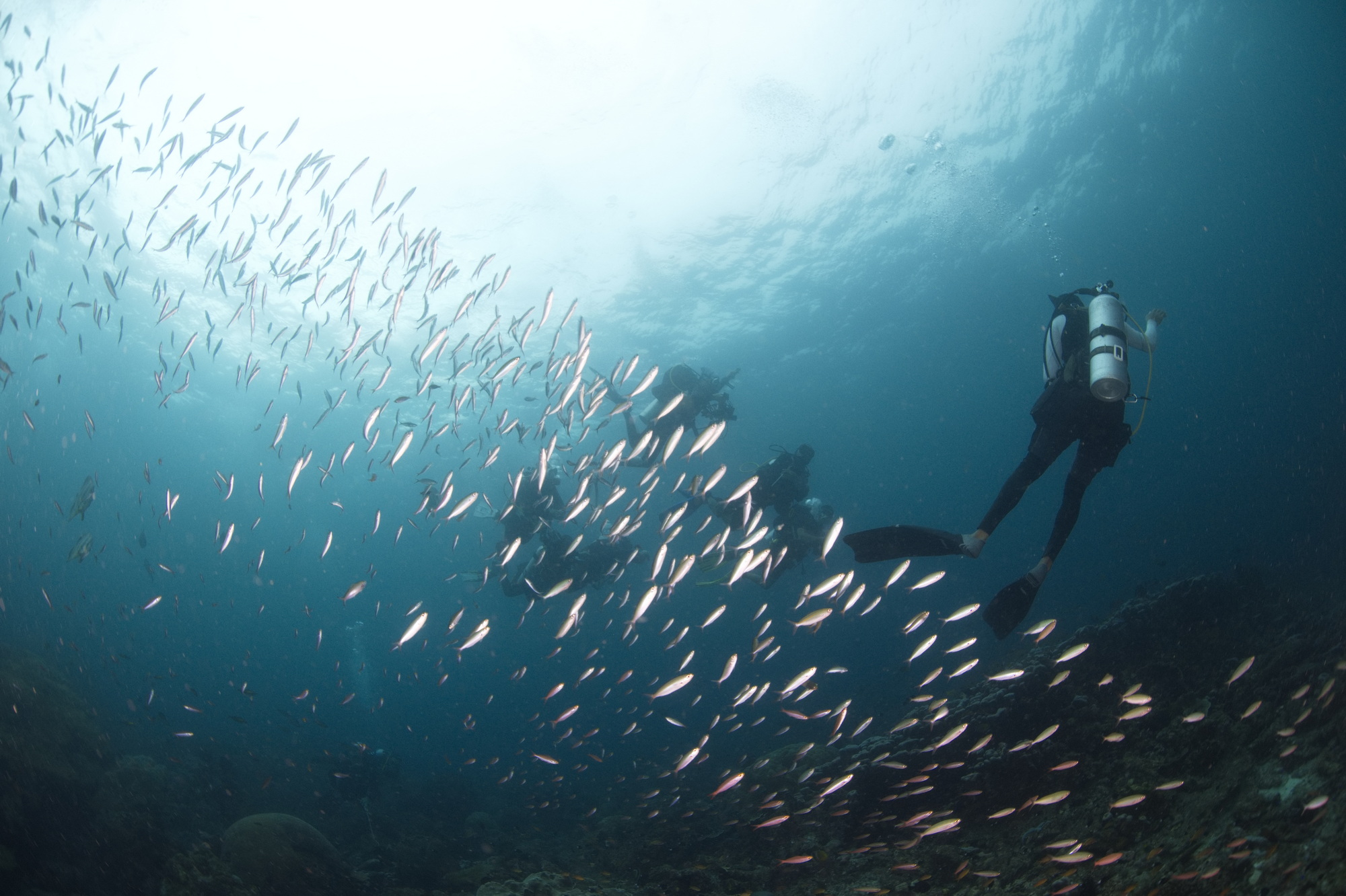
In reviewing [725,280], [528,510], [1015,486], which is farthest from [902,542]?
[725,280]

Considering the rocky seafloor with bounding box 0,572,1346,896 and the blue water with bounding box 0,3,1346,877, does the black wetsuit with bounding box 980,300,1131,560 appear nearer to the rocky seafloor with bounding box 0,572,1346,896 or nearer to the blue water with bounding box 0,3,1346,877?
the rocky seafloor with bounding box 0,572,1346,896

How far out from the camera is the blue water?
54.8ft

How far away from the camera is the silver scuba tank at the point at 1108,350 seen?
4691 millimetres

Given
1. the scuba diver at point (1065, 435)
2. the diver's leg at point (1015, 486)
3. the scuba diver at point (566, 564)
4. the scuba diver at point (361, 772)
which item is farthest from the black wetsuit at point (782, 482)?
the scuba diver at point (361, 772)

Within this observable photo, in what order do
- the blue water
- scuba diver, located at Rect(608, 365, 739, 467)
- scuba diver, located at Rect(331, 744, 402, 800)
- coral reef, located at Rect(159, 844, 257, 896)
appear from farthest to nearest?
scuba diver, located at Rect(331, 744, 402, 800)
the blue water
scuba diver, located at Rect(608, 365, 739, 467)
coral reef, located at Rect(159, 844, 257, 896)

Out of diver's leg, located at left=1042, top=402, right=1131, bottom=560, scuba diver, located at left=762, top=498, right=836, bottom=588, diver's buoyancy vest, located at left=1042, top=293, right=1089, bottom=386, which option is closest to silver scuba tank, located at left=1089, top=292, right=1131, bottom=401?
diver's buoyancy vest, located at left=1042, top=293, right=1089, bottom=386

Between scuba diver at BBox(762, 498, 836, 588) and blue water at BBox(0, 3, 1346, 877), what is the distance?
86.6 inches

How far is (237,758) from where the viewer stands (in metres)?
21.9

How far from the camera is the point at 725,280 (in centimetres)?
2511

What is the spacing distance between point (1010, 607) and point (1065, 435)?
1.97 metres

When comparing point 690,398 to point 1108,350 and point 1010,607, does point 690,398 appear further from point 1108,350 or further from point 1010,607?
point 1108,350

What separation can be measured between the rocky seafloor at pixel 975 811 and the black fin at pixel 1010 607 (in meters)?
1.61

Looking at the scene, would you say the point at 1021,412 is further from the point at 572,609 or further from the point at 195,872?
the point at 195,872

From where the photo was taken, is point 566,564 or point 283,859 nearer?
point 283,859
